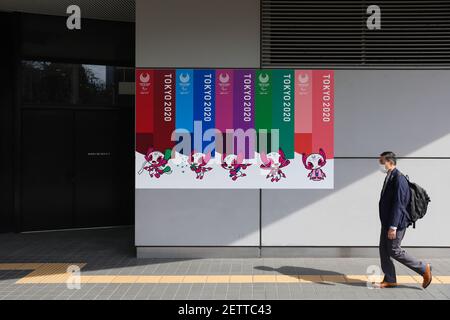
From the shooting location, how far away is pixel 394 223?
644 centimetres

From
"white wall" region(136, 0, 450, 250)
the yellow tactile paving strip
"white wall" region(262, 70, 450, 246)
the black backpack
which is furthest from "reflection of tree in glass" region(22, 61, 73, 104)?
the black backpack

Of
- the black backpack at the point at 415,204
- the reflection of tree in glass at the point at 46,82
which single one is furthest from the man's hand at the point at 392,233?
the reflection of tree in glass at the point at 46,82

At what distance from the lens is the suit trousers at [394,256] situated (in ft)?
21.4

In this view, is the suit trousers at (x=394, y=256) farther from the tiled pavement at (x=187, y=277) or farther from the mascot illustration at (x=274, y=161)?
the mascot illustration at (x=274, y=161)

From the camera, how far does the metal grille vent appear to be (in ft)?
26.8

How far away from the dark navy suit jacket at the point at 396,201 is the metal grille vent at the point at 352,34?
2.37 metres

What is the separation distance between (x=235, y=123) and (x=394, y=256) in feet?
9.72

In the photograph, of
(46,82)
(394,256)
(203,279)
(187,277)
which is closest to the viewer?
(394,256)

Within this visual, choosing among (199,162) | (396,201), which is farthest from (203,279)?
(396,201)

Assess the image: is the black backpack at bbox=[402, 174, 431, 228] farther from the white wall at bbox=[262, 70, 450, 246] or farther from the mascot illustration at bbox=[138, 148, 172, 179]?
the mascot illustration at bbox=[138, 148, 172, 179]

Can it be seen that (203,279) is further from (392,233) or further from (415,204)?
(415,204)

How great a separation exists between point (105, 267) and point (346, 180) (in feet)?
12.2

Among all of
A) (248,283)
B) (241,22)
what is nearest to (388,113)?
(241,22)

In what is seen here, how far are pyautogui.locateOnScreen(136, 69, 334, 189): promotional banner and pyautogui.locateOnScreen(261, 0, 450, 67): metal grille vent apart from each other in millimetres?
317
